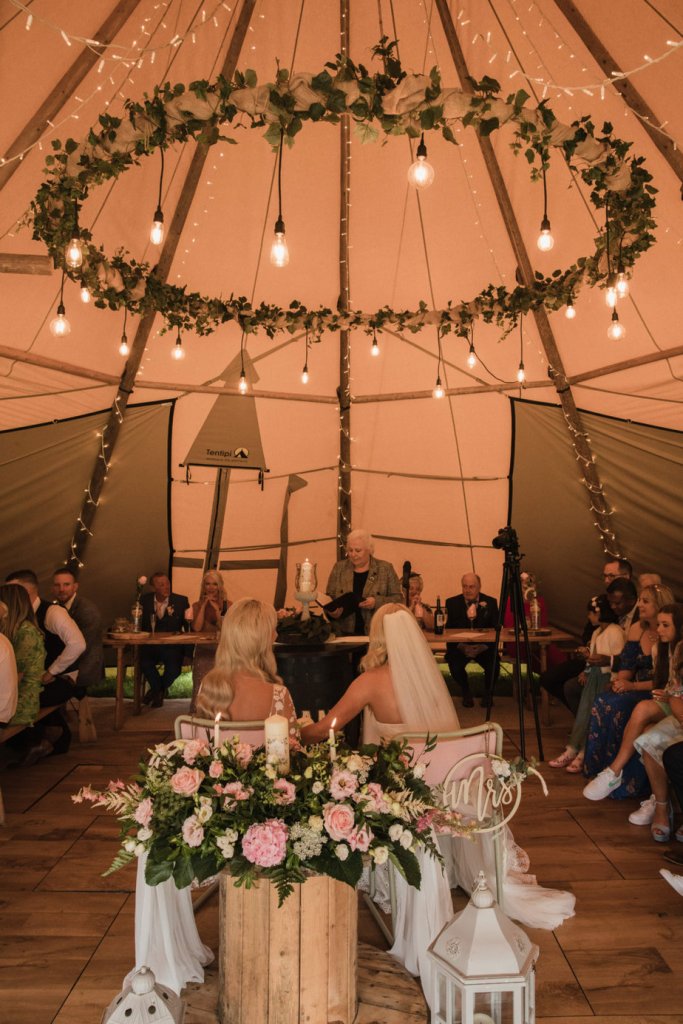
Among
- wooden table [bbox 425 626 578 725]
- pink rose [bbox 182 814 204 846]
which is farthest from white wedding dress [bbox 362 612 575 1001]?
wooden table [bbox 425 626 578 725]

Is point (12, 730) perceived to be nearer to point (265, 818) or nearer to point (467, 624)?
point (265, 818)

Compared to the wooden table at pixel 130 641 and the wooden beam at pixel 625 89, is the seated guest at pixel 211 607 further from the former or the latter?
→ the wooden beam at pixel 625 89

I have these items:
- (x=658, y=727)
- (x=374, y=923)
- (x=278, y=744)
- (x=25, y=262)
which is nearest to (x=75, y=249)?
(x=25, y=262)

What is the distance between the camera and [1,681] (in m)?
4.32

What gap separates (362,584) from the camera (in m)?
6.34

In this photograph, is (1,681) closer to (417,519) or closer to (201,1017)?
(201,1017)

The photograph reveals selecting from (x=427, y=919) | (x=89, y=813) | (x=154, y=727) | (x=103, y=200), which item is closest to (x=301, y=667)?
(x=89, y=813)

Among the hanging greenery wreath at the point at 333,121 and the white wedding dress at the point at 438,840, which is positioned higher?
the hanging greenery wreath at the point at 333,121

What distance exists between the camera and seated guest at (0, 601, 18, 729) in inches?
169

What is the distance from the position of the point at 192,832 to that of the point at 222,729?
0.73 meters

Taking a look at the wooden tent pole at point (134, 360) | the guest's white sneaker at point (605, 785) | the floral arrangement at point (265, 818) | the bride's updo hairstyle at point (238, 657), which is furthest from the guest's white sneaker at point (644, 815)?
the wooden tent pole at point (134, 360)

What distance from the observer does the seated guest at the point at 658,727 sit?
4062mm

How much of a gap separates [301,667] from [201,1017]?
8.63ft

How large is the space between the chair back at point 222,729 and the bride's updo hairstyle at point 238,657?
1.05 ft
